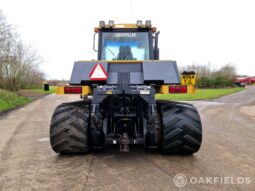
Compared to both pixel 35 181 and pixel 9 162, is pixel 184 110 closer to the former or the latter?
pixel 35 181

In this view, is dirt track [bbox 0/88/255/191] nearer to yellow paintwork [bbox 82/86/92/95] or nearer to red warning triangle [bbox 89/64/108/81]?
yellow paintwork [bbox 82/86/92/95]

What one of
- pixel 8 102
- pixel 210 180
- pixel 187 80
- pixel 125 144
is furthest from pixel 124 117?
pixel 8 102

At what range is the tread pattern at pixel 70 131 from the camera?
560 cm

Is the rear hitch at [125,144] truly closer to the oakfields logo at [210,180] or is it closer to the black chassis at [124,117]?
the black chassis at [124,117]

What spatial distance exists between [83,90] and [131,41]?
7.97ft

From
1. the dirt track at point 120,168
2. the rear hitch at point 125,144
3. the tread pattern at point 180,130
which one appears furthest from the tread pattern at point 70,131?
the tread pattern at point 180,130

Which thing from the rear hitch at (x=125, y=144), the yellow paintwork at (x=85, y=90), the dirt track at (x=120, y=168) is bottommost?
the dirt track at (x=120, y=168)

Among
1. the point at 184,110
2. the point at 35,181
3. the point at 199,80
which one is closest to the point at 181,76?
the point at 184,110

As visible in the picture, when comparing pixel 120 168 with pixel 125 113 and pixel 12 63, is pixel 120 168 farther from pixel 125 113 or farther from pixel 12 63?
pixel 12 63

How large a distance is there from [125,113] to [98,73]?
0.95 meters

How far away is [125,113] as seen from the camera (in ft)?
18.8

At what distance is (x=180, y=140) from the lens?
218 inches

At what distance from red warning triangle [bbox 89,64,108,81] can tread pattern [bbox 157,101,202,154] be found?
1.33m

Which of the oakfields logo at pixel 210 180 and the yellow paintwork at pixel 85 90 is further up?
the yellow paintwork at pixel 85 90
